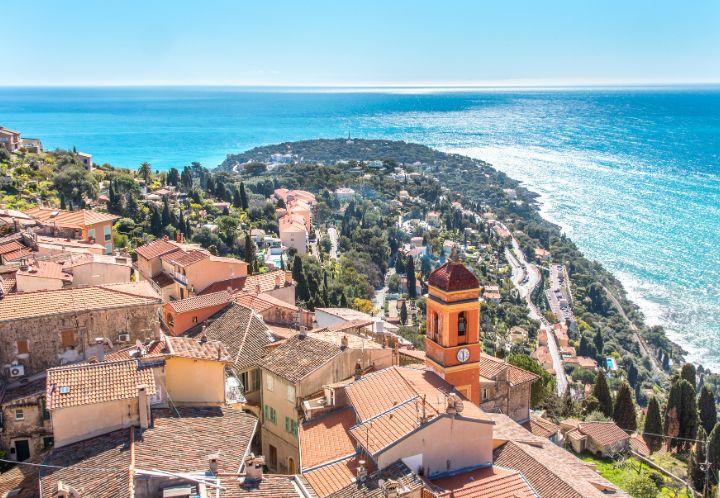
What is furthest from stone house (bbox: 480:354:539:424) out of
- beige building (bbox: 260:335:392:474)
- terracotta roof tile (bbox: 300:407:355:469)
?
terracotta roof tile (bbox: 300:407:355:469)

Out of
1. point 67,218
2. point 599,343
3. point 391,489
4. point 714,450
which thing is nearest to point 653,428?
point 714,450

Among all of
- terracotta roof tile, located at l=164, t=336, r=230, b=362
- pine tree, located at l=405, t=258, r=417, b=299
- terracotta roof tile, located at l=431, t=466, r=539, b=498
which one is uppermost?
terracotta roof tile, located at l=164, t=336, r=230, b=362

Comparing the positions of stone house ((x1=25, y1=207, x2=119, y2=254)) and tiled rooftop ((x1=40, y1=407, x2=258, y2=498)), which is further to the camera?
stone house ((x1=25, y1=207, x2=119, y2=254))

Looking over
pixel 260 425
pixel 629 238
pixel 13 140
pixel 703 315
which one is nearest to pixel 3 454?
pixel 260 425

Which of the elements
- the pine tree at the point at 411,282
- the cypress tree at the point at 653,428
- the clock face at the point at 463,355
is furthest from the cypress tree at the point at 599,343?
the clock face at the point at 463,355

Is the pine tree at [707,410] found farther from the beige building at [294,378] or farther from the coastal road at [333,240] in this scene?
the coastal road at [333,240]

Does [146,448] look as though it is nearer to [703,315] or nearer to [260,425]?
[260,425]

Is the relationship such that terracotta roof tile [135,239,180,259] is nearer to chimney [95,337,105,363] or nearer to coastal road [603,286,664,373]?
chimney [95,337,105,363]
